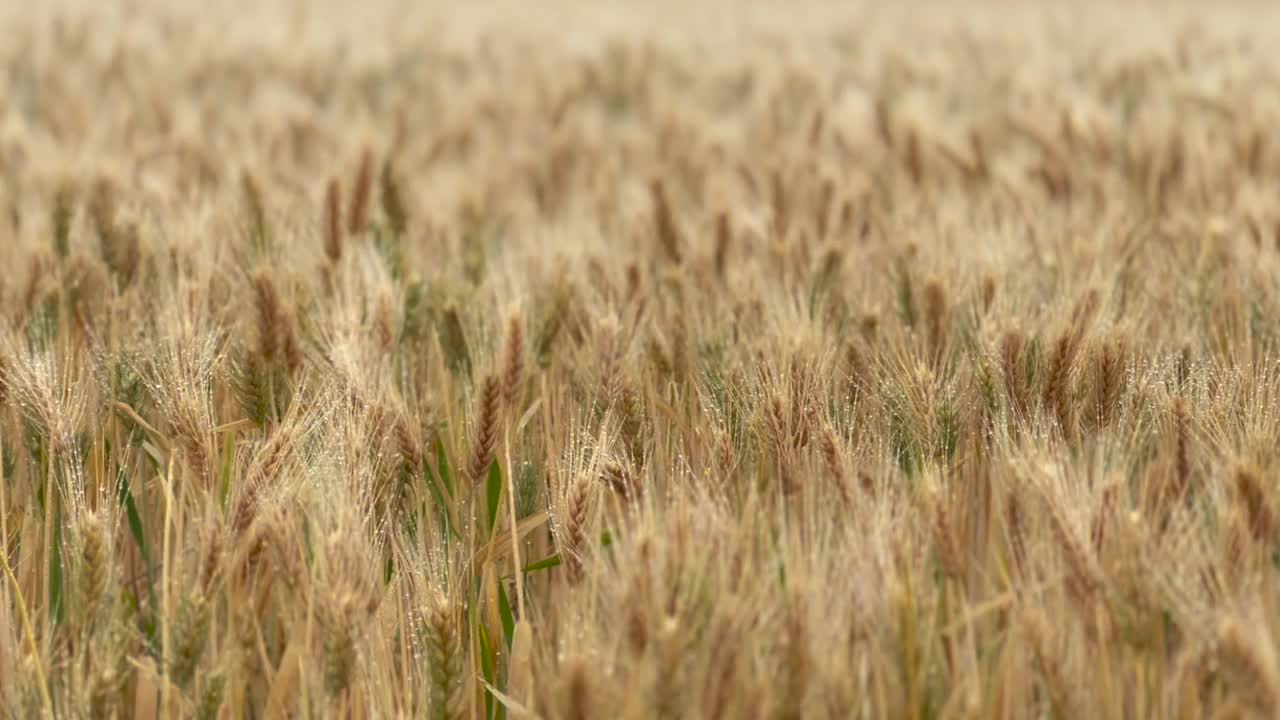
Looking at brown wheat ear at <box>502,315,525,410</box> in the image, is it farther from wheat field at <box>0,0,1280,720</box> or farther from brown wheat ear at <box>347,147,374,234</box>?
brown wheat ear at <box>347,147,374,234</box>

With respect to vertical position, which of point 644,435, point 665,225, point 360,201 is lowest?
point 644,435

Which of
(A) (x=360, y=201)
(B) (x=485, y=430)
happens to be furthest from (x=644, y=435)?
(A) (x=360, y=201)

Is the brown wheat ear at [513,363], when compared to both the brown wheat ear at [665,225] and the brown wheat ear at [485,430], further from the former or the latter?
the brown wheat ear at [665,225]

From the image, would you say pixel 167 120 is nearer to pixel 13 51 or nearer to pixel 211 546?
pixel 13 51

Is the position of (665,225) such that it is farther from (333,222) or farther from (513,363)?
(513,363)

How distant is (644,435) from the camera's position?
1616mm

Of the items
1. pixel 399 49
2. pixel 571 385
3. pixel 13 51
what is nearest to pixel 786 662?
pixel 571 385

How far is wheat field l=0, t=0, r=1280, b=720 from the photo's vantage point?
1133mm

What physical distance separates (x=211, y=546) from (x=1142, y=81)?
4.66m

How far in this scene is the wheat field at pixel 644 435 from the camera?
113 centimetres

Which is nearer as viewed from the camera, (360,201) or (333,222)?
(333,222)

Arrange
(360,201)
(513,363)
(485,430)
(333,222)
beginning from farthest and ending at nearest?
(360,201)
(333,222)
(513,363)
(485,430)

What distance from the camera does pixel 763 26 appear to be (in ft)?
26.8

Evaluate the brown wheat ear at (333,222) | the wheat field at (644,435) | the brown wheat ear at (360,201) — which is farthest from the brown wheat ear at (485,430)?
the brown wheat ear at (360,201)
